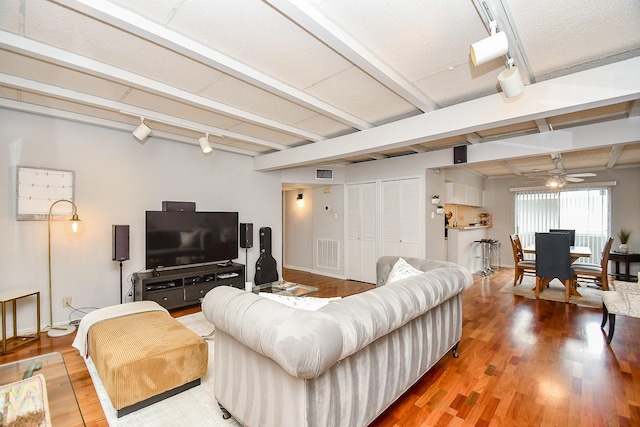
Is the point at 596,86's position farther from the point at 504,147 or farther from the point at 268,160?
the point at 268,160

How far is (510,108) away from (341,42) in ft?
5.53

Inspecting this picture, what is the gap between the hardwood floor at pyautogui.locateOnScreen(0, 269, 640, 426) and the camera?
1.91m

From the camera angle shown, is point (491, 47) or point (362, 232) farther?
point (362, 232)

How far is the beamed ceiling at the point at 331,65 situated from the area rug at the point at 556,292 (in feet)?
8.04

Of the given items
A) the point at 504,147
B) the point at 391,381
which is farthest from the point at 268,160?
the point at 391,381

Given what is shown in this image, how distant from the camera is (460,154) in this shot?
4461 millimetres

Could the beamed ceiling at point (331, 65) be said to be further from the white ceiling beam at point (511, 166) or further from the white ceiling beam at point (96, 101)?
the white ceiling beam at point (511, 166)

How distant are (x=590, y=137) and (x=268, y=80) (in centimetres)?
382

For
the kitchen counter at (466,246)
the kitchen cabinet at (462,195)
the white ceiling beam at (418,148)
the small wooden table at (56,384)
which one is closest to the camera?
the small wooden table at (56,384)

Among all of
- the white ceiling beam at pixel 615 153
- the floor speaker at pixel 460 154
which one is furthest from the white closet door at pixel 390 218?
the white ceiling beam at pixel 615 153

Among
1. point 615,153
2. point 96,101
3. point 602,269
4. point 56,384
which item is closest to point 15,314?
point 56,384

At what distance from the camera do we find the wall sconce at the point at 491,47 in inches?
65.8

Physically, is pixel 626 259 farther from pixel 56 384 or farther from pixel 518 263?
pixel 56 384

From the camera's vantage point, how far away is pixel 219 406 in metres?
1.96
